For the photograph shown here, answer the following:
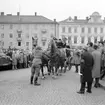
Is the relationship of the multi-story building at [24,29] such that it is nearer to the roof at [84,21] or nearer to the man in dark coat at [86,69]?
A: the roof at [84,21]

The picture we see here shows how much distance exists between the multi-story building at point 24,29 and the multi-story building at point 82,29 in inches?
130

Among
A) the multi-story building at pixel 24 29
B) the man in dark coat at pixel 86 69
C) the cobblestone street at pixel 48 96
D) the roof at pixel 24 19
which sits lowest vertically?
the cobblestone street at pixel 48 96

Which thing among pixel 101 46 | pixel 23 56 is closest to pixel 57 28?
pixel 23 56

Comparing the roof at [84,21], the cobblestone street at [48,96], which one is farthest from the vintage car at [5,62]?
the roof at [84,21]

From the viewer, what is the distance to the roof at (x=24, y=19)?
79688mm

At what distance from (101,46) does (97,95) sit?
4.36 meters

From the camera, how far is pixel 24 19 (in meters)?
80.9

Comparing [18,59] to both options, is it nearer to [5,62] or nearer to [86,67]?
[5,62]

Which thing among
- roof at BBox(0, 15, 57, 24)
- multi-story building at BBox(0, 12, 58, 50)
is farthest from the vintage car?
roof at BBox(0, 15, 57, 24)

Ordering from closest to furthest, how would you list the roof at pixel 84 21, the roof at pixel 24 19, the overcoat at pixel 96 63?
the overcoat at pixel 96 63
the roof at pixel 24 19
the roof at pixel 84 21

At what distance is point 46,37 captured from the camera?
81.9 metres

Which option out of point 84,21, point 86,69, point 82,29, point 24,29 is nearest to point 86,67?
point 86,69

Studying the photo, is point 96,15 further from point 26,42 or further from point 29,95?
point 29,95

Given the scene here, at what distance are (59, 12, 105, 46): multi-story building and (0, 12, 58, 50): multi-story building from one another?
331cm
